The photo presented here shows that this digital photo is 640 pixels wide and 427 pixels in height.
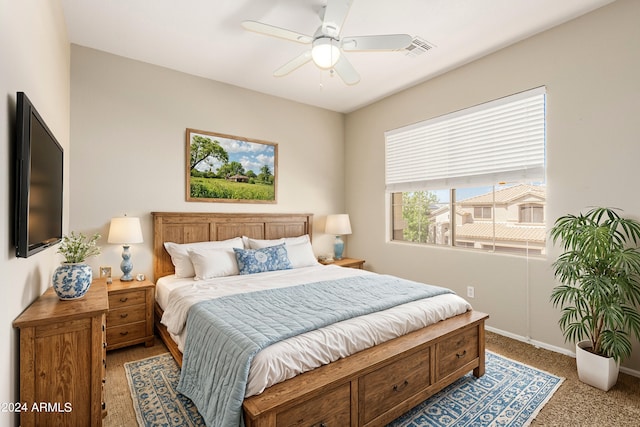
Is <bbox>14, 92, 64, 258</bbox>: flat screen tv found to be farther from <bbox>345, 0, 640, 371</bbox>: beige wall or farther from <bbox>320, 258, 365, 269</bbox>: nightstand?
<bbox>345, 0, 640, 371</bbox>: beige wall

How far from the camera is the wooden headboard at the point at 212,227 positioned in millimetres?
3459

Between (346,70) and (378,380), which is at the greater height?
(346,70)

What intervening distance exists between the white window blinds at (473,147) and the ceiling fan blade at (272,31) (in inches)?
83.6

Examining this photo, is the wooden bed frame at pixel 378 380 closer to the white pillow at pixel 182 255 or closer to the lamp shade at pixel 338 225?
the white pillow at pixel 182 255

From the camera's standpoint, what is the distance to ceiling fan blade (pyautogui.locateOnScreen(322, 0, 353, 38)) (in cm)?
208

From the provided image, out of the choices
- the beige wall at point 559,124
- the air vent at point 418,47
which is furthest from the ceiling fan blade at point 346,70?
the beige wall at point 559,124

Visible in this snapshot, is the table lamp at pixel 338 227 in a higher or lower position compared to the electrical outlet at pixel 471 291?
higher

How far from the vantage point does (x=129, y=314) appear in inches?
116

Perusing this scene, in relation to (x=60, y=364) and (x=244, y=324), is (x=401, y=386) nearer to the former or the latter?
(x=244, y=324)

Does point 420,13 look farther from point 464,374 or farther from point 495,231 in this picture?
point 464,374

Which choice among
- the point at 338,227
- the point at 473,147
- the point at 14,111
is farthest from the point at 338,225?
the point at 14,111

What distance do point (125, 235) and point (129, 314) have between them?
747mm

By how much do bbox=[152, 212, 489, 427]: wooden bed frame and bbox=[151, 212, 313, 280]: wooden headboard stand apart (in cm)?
95

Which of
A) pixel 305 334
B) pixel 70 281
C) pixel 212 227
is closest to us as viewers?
pixel 305 334
